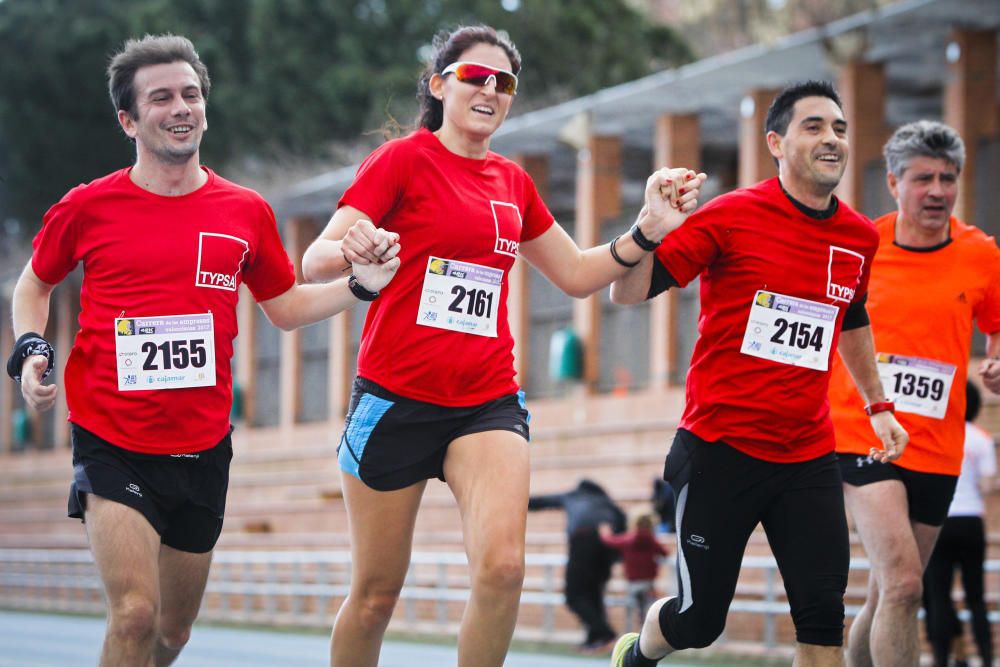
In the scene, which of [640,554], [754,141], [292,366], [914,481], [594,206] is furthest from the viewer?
[292,366]

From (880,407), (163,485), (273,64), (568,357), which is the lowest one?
(163,485)

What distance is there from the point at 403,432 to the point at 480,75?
1356 mm

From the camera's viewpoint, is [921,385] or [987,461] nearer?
[921,385]

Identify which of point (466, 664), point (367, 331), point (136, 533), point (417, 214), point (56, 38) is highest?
point (56, 38)

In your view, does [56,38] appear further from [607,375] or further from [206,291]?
[206,291]

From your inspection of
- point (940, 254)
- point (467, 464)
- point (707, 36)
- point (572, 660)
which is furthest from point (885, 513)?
point (707, 36)

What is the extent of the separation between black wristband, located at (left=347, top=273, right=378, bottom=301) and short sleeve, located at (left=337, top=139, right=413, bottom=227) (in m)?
0.22

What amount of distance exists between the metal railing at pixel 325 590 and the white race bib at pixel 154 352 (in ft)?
25.4

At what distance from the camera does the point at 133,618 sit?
18.1 feet

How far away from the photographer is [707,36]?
4034 cm

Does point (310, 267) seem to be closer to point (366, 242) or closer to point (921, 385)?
point (366, 242)

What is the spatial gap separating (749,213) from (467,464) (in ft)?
4.83

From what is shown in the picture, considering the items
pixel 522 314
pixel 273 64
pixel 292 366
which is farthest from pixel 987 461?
pixel 273 64

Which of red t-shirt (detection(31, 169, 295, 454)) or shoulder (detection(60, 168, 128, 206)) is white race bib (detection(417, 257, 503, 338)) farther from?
shoulder (detection(60, 168, 128, 206))
